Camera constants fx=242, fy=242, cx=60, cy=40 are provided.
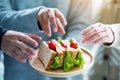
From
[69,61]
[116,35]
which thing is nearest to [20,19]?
[69,61]

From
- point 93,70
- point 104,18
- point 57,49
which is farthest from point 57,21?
point 93,70

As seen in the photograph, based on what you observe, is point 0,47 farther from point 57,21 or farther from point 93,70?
point 93,70

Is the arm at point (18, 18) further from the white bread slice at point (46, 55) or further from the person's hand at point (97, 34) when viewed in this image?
the person's hand at point (97, 34)

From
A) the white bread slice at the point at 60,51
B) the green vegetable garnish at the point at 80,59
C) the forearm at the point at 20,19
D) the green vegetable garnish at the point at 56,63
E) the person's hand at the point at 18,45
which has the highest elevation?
the forearm at the point at 20,19

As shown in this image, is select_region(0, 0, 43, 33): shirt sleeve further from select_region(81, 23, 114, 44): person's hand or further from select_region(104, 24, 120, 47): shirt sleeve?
select_region(104, 24, 120, 47): shirt sleeve

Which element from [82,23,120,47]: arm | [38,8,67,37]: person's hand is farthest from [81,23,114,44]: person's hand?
[38,8,67,37]: person's hand

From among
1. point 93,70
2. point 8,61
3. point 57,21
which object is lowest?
point 93,70

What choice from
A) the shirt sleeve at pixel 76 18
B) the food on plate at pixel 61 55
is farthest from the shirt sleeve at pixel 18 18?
the shirt sleeve at pixel 76 18
